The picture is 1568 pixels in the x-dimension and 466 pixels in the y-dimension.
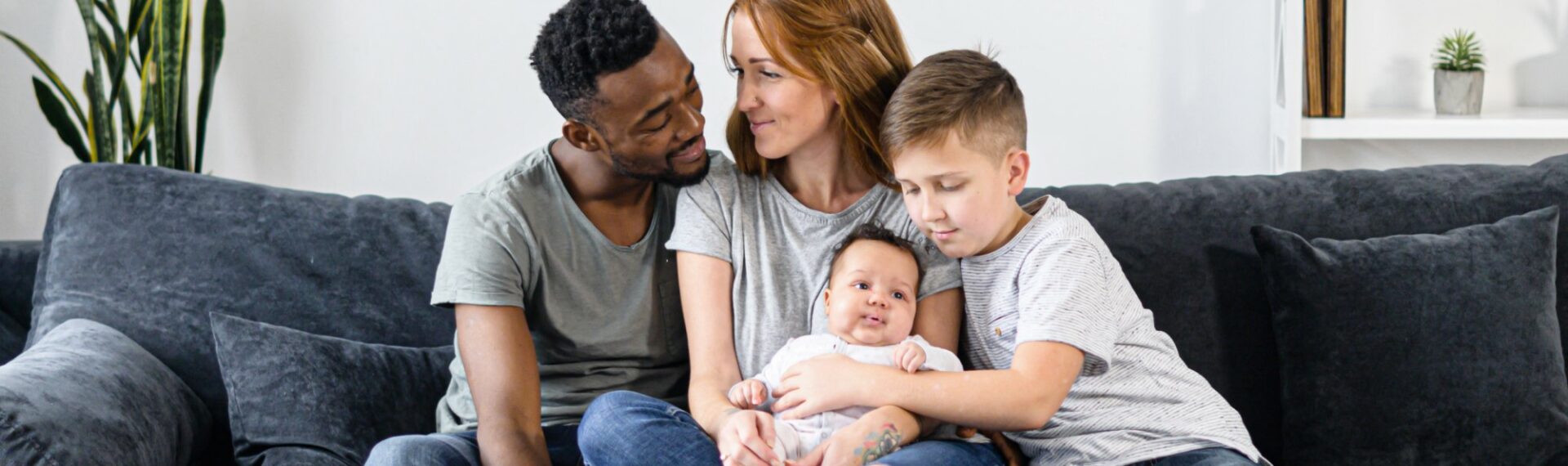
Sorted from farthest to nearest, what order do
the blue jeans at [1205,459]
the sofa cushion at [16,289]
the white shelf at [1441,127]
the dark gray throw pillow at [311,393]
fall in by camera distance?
the white shelf at [1441,127], the sofa cushion at [16,289], the dark gray throw pillow at [311,393], the blue jeans at [1205,459]

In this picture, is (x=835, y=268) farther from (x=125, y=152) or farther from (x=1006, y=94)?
(x=125, y=152)

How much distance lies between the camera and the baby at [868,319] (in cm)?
159

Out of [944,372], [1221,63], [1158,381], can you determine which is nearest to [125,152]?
[944,372]

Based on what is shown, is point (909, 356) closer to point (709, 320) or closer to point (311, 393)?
point (709, 320)

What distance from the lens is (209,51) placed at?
2674 millimetres

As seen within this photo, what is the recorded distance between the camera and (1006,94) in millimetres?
1599

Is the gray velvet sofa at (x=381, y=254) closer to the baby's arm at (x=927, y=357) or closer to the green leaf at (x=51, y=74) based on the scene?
the baby's arm at (x=927, y=357)

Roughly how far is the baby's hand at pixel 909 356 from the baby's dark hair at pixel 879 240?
0.34ft

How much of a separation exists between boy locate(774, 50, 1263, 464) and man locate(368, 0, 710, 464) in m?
0.30

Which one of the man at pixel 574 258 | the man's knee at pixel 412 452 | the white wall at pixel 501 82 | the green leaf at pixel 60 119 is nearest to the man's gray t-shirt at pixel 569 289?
the man at pixel 574 258

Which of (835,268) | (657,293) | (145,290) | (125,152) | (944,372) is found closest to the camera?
(944,372)

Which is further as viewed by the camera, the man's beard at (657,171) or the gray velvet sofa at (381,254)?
the gray velvet sofa at (381,254)

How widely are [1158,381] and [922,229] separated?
1.15 ft

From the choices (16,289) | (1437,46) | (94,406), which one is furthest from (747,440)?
(1437,46)
